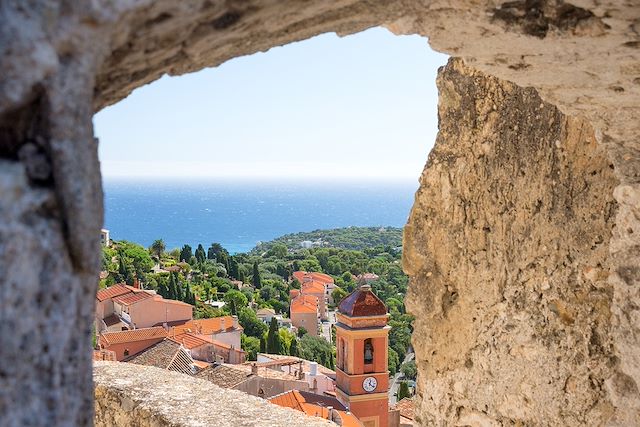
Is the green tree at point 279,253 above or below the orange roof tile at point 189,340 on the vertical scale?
below

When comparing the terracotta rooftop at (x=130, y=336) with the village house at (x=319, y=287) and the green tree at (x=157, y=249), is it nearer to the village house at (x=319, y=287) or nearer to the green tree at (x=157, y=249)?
the village house at (x=319, y=287)

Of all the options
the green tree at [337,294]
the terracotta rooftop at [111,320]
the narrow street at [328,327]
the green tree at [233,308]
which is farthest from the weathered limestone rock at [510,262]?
the green tree at [337,294]

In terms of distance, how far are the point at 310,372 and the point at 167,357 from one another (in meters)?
4.55

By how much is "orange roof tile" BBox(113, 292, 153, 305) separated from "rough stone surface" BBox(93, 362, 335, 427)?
24315 mm

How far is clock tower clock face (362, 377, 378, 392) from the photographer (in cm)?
1591

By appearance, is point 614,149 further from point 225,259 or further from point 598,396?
point 225,259

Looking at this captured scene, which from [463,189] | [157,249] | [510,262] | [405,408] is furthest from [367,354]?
[157,249]

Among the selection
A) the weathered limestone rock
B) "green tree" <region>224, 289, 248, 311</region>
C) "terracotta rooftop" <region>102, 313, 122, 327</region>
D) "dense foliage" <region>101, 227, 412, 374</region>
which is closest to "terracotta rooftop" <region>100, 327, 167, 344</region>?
"terracotta rooftop" <region>102, 313, 122, 327</region>

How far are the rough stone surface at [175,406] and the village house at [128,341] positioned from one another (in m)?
17.8

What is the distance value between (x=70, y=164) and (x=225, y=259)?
167 feet

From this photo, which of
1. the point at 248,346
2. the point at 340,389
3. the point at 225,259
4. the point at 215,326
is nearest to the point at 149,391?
the point at 340,389

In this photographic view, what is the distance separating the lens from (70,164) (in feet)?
3.34

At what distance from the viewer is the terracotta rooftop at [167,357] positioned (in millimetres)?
18859

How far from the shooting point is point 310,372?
2108cm
